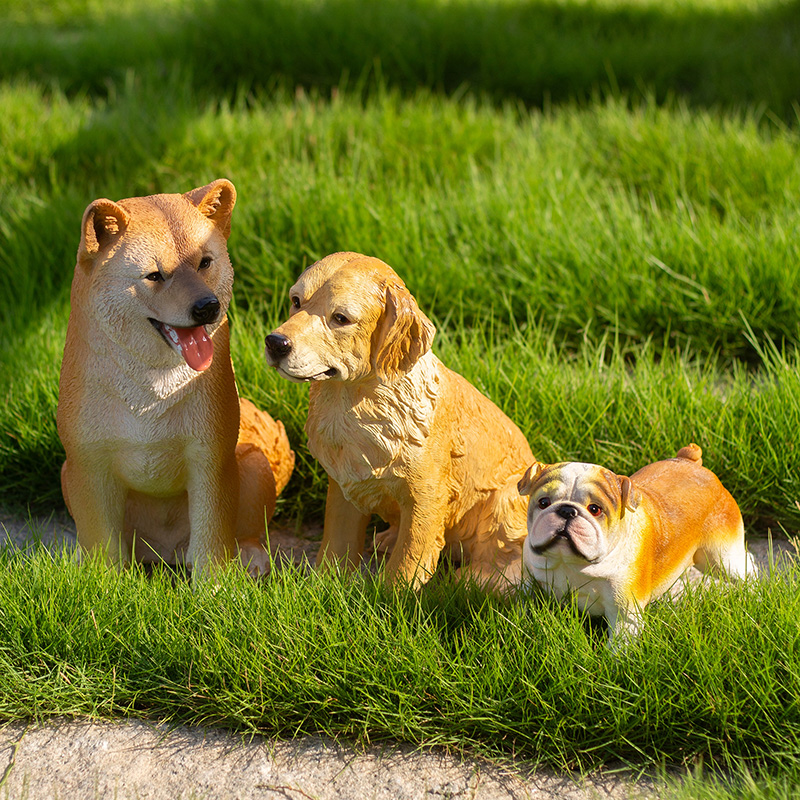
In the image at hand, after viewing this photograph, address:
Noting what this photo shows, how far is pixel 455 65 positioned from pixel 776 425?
4229 mm

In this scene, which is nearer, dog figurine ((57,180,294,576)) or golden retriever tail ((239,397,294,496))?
dog figurine ((57,180,294,576))

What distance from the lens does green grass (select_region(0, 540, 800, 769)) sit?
6.78ft

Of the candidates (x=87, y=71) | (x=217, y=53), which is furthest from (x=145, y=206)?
(x=87, y=71)

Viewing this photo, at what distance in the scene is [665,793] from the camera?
6.43 feet

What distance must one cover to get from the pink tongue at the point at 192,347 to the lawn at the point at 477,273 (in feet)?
1.93

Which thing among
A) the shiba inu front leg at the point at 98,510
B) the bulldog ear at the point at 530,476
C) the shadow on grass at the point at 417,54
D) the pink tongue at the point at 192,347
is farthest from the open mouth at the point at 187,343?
the shadow on grass at the point at 417,54

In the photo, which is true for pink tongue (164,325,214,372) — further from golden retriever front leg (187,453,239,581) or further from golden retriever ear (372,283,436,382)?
golden retriever ear (372,283,436,382)

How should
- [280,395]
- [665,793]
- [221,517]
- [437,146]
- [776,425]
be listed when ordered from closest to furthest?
1. [665,793]
2. [221,517]
3. [776,425]
4. [280,395]
5. [437,146]

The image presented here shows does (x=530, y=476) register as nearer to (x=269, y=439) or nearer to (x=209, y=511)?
(x=209, y=511)

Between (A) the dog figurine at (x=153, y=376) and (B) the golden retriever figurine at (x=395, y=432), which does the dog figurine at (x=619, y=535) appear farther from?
(A) the dog figurine at (x=153, y=376)

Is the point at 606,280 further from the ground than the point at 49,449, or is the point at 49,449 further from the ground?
the point at 606,280

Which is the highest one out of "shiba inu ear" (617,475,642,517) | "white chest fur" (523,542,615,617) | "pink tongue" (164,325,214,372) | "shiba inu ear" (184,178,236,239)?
"shiba inu ear" (184,178,236,239)

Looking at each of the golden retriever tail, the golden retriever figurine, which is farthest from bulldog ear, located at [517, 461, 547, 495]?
the golden retriever tail

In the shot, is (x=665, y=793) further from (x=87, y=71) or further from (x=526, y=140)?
(x=87, y=71)
